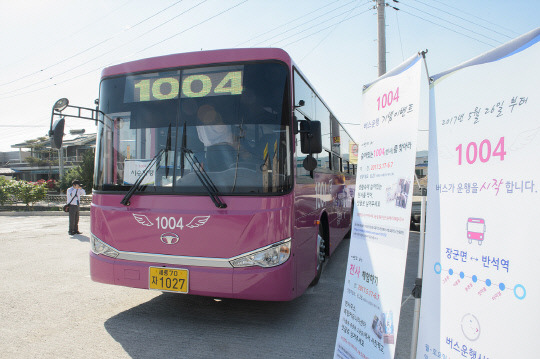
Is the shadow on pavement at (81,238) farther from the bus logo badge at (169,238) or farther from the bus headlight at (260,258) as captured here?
the bus headlight at (260,258)

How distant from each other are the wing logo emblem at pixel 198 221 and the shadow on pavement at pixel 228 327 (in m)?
1.14

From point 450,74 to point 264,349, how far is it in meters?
2.87

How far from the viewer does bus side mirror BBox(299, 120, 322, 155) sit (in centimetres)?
455

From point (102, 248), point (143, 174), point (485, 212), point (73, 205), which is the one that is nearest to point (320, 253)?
point (143, 174)

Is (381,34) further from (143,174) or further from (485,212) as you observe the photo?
(485,212)

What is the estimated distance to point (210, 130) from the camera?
4293 mm

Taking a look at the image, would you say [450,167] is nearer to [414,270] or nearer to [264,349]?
[264,349]

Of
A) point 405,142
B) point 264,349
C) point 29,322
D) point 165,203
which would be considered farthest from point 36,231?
point 405,142

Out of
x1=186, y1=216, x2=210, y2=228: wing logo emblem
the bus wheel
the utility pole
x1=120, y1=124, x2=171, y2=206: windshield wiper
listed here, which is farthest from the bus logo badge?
the utility pole

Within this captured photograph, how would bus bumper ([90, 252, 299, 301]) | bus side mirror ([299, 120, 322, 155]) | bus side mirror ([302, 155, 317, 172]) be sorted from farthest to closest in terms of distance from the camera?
bus side mirror ([302, 155, 317, 172])
bus side mirror ([299, 120, 322, 155])
bus bumper ([90, 252, 299, 301])

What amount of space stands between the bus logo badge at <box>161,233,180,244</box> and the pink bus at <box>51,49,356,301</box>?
10 mm

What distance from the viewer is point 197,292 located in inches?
161

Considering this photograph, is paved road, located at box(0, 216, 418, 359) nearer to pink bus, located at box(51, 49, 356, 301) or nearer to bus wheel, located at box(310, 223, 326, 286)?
bus wheel, located at box(310, 223, 326, 286)

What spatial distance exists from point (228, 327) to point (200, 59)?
296 cm
